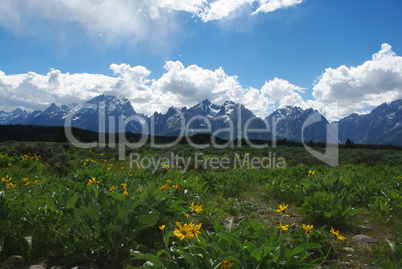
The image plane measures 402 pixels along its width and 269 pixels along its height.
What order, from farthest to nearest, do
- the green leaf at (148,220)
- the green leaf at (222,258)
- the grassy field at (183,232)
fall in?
the green leaf at (148,220), the grassy field at (183,232), the green leaf at (222,258)

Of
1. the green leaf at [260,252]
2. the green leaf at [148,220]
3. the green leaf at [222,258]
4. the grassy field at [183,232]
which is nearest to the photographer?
the green leaf at [222,258]

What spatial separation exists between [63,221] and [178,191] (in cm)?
177

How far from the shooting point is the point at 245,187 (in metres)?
5.53

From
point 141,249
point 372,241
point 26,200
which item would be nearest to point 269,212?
point 372,241

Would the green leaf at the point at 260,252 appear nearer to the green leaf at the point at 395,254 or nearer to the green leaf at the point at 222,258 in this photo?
the green leaf at the point at 222,258

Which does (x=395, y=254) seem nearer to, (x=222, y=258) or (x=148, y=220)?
(x=222, y=258)

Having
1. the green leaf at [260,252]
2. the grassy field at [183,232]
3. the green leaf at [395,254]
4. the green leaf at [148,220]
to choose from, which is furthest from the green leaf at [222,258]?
the green leaf at [395,254]

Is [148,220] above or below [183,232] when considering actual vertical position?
below

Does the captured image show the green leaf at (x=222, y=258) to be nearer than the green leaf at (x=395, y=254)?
Yes

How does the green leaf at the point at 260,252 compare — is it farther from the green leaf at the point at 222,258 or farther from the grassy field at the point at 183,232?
the green leaf at the point at 222,258

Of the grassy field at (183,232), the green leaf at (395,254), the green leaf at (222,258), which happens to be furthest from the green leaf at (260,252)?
the green leaf at (395,254)

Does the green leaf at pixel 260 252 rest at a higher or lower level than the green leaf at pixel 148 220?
higher


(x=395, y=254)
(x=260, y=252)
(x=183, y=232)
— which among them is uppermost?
(x=183, y=232)

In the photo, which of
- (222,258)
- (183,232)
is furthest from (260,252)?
(183,232)
